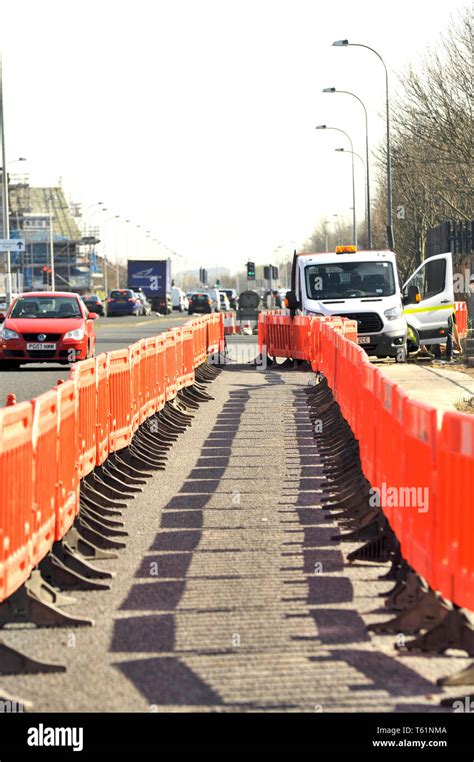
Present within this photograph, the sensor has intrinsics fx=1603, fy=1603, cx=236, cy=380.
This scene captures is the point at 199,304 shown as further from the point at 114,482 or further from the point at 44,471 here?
the point at 44,471

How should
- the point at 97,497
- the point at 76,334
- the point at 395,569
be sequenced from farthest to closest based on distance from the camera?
the point at 76,334 → the point at 97,497 → the point at 395,569

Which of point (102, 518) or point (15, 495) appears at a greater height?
point (15, 495)

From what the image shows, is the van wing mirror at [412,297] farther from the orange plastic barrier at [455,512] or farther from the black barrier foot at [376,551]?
the orange plastic barrier at [455,512]

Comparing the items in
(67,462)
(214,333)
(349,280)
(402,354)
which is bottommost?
(402,354)

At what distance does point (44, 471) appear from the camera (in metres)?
9.32

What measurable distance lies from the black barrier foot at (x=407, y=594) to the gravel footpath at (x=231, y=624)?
11cm

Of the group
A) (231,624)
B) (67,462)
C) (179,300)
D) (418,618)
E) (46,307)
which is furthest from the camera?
(179,300)

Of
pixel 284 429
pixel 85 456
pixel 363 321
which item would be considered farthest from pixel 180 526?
pixel 363 321

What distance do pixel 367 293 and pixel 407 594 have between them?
83.3ft

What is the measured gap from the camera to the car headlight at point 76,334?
31.1m

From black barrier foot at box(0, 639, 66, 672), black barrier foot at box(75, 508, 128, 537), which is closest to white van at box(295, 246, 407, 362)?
black barrier foot at box(75, 508, 128, 537)

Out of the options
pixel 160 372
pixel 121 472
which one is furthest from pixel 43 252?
pixel 121 472
